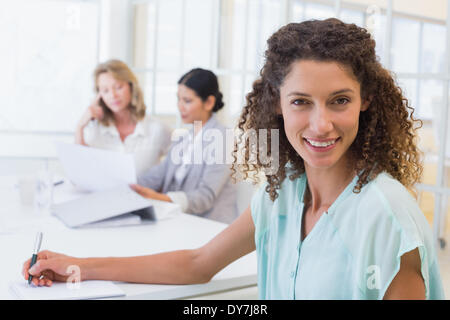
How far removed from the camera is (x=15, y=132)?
3.69 meters

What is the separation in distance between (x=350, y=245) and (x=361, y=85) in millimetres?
272

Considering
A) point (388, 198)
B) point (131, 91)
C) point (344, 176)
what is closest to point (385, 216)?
point (388, 198)

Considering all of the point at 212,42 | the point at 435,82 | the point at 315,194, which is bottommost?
the point at 315,194

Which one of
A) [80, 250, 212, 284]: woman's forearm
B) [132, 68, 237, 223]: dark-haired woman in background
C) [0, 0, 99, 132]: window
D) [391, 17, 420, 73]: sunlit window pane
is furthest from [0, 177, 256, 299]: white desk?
[0, 0, 99, 132]: window

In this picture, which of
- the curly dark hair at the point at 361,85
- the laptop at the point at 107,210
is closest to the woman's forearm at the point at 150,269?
the curly dark hair at the point at 361,85

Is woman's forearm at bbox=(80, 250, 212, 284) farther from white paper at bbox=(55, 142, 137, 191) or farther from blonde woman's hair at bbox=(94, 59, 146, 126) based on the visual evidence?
blonde woman's hair at bbox=(94, 59, 146, 126)

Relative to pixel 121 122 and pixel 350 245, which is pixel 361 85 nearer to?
pixel 350 245

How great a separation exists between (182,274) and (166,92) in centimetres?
249

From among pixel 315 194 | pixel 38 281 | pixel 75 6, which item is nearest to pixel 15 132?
pixel 75 6

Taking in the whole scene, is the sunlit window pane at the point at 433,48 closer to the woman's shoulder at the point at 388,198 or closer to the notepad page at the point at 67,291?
the woman's shoulder at the point at 388,198

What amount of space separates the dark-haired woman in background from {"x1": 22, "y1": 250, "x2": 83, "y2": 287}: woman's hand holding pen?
0.99m
